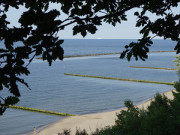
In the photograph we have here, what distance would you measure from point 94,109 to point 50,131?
877 centimetres

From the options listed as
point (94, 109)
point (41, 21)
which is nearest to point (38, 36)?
point (41, 21)

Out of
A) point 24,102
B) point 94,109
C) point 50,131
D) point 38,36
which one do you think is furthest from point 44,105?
point 38,36

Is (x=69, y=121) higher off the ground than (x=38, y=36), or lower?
lower

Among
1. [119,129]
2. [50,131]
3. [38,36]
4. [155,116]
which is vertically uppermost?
[38,36]

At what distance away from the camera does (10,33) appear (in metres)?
2.45

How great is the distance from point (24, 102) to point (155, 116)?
30212 millimetres

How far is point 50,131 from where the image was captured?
23.5 m

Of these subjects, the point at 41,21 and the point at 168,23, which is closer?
the point at 41,21

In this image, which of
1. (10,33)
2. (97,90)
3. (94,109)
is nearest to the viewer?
(10,33)

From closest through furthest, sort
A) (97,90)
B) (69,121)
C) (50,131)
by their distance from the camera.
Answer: (50,131) < (69,121) < (97,90)

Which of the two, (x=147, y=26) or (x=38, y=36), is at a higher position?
(x=147, y=26)

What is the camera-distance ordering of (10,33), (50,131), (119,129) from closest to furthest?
(10,33), (119,129), (50,131)

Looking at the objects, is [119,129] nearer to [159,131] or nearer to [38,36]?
[159,131]

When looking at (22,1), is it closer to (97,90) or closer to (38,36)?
(38,36)
